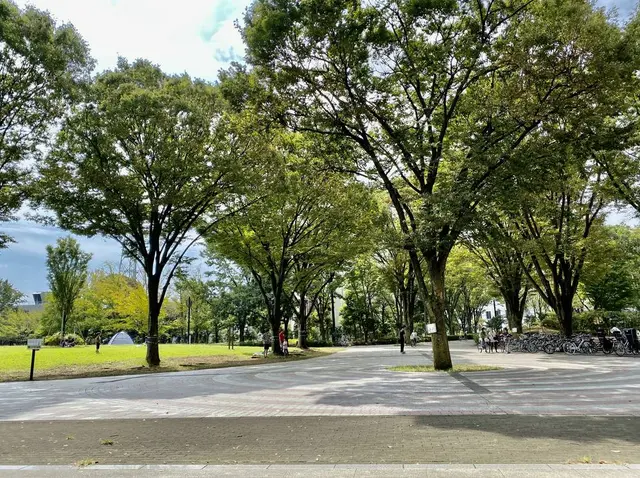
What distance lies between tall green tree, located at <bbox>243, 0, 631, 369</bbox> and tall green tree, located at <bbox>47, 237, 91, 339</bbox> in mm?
32208

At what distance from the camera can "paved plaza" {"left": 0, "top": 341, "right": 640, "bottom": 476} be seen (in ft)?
15.7

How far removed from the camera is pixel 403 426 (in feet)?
20.7

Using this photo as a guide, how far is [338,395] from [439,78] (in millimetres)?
9306

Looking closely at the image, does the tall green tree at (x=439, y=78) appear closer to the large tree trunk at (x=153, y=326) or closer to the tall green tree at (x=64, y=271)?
the large tree trunk at (x=153, y=326)

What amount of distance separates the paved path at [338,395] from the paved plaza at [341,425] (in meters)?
0.04

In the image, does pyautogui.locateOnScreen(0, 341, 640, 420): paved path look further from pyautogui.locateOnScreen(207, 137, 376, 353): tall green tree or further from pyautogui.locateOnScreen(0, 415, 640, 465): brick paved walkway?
pyautogui.locateOnScreen(207, 137, 376, 353): tall green tree

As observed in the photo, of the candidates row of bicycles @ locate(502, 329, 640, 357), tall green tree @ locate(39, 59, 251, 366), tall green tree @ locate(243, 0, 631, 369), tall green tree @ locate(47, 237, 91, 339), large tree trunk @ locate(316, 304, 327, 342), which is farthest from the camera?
large tree trunk @ locate(316, 304, 327, 342)

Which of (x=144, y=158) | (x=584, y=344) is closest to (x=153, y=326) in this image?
(x=144, y=158)

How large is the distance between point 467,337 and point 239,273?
27938 millimetres

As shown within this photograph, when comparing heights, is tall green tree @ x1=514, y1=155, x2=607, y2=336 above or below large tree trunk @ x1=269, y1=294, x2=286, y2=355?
above

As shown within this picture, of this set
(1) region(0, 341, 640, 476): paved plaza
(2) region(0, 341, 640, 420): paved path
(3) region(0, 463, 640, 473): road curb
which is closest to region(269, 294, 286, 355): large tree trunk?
(2) region(0, 341, 640, 420): paved path

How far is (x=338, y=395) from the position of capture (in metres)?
9.75

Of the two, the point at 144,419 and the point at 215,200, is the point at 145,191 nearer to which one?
the point at 215,200

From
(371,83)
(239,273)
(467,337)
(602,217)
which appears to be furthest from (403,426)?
(467,337)
